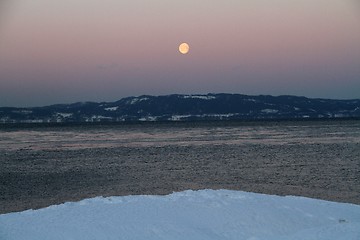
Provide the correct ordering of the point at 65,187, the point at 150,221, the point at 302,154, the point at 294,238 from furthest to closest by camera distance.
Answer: the point at 302,154 < the point at 65,187 < the point at 150,221 < the point at 294,238

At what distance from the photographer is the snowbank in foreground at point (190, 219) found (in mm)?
9258

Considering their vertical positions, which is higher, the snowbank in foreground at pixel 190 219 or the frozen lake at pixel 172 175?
the snowbank in foreground at pixel 190 219

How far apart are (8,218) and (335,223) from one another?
6922mm

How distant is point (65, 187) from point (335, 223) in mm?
13334

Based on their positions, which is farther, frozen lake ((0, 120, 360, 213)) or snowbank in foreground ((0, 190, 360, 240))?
frozen lake ((0, 120, 360, 213))

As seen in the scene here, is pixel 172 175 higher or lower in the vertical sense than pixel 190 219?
lower

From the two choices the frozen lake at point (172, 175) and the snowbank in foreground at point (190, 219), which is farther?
the frozen lake at point (172, 175)

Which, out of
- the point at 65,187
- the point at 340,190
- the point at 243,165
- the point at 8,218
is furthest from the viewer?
the point at 243,165

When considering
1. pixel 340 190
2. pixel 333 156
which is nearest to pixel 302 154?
pixel 333 156

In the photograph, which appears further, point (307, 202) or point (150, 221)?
point (307, 202)

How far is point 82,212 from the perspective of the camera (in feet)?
35.1

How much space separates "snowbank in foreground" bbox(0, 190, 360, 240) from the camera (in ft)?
30.4

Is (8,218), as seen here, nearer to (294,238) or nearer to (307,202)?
(294,238)

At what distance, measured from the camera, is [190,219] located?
10062 mm
